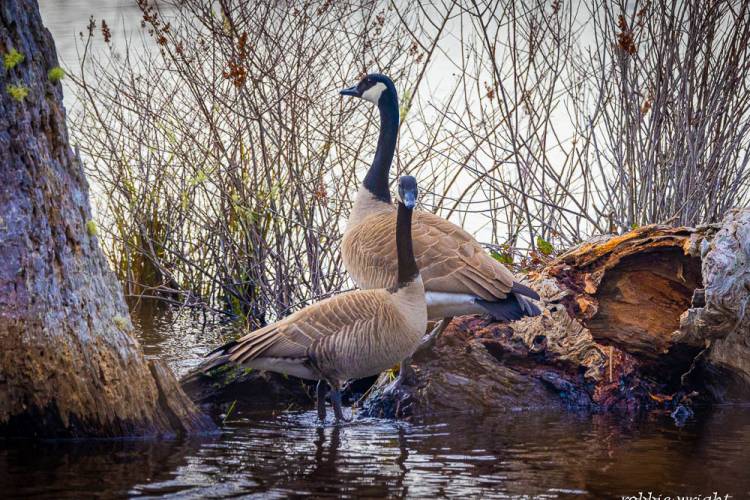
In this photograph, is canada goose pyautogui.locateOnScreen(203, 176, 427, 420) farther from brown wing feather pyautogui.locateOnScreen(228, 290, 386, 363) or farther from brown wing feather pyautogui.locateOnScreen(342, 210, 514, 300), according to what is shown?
brown wing feather pyautogui.locateOnScreen(342, 210, 514, 300)

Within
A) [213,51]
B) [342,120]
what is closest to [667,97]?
[342,120]

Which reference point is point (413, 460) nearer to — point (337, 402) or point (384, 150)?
Answer: point (337, 402)

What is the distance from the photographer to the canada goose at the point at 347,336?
22.5ft

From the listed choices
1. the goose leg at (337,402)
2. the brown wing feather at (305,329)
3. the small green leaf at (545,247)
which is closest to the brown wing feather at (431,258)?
the brown wing feather at (305,329)

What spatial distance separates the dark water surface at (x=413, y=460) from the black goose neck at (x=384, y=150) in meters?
2.53

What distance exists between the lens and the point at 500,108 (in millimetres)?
9711

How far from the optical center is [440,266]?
7.51 m

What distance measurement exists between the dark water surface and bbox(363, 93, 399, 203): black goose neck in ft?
8.31

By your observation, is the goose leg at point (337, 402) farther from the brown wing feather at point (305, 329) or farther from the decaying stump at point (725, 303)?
the decaying stump at point (725, 303)

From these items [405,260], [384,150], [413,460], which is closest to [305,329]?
[405,260]

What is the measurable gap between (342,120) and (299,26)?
3.69ft

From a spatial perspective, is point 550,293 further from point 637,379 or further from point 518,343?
point 637,379

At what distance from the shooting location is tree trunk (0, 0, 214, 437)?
5.91m

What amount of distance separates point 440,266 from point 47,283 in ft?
10.0
